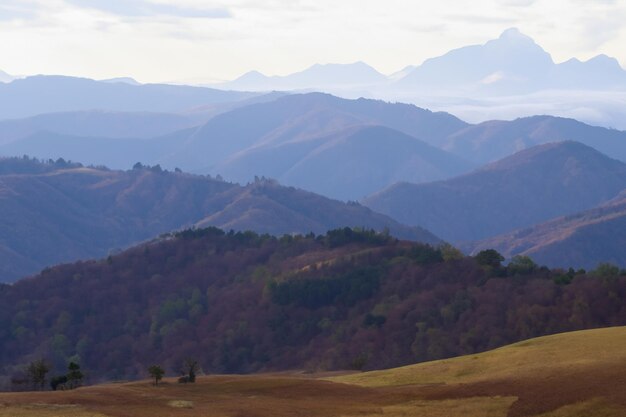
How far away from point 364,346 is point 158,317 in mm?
60122

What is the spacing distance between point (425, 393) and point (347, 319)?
366 ft

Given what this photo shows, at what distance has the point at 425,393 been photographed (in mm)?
58281

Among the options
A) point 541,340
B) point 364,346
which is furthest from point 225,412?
point 364,346

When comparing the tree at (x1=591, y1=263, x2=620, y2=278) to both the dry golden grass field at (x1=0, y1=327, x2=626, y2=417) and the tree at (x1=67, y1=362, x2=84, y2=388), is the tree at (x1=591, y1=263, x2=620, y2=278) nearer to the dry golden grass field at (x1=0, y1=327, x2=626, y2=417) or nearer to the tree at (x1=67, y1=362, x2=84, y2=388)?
the dry golden grass field at (x1=0, y1=327, x2=626, y2=417)

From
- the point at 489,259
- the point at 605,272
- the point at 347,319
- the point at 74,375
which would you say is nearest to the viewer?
the point at 74,375

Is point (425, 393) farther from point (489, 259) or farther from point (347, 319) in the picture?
point (347, 319)

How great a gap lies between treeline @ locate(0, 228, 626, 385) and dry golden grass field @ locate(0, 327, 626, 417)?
58.7 meters

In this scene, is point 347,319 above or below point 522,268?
below

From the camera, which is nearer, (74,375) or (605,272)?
(74,375)

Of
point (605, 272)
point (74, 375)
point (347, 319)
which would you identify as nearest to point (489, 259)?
point (605, 272)

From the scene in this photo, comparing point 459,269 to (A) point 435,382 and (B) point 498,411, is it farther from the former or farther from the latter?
(B) point 498,411

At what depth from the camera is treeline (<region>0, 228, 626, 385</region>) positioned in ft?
460

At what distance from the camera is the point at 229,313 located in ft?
609

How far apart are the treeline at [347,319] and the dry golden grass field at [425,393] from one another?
58.7 metres
